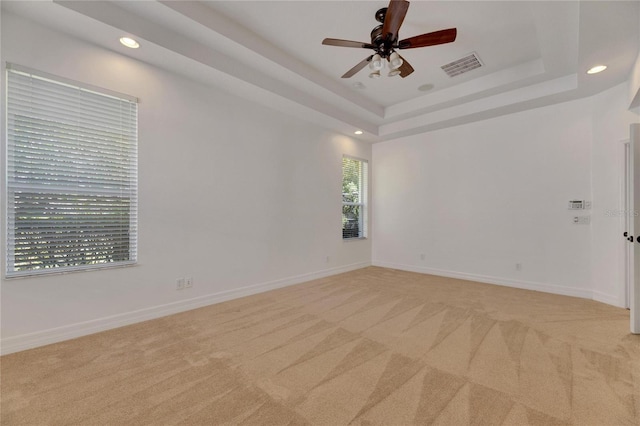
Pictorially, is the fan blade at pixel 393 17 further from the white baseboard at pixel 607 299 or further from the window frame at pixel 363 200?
the white baseboard at pixel 607 299

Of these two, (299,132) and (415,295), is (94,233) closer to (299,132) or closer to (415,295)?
(299,132)

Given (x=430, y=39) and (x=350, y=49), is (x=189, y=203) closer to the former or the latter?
(x=350, y=49)

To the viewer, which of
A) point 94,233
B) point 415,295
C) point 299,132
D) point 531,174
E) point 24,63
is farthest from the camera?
point 299,132

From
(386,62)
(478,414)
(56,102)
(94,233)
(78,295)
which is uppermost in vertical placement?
(386,62)

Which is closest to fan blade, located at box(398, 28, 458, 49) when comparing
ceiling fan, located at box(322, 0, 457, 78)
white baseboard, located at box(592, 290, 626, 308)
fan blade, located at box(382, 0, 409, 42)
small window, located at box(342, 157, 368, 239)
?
ceiling fan, located at box(322, 0, 457, 78)

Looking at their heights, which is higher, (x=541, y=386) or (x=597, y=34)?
(x=597, y=34)

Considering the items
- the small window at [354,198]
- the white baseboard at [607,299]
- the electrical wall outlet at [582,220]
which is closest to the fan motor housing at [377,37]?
the small window at [354,198]

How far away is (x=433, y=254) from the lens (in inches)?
206

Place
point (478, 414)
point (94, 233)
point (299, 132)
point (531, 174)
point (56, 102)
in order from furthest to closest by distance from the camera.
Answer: point (299, 132) → point (531, 174) → point (94, 233) → point (56, 102) → point (478, 414)

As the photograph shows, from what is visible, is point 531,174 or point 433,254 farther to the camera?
point 433,254

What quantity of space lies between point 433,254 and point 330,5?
442 centimetres

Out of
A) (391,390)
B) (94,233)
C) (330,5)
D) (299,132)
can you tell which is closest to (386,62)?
(330,5)

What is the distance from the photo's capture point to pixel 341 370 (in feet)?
6.55

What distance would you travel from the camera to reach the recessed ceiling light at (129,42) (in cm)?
251
